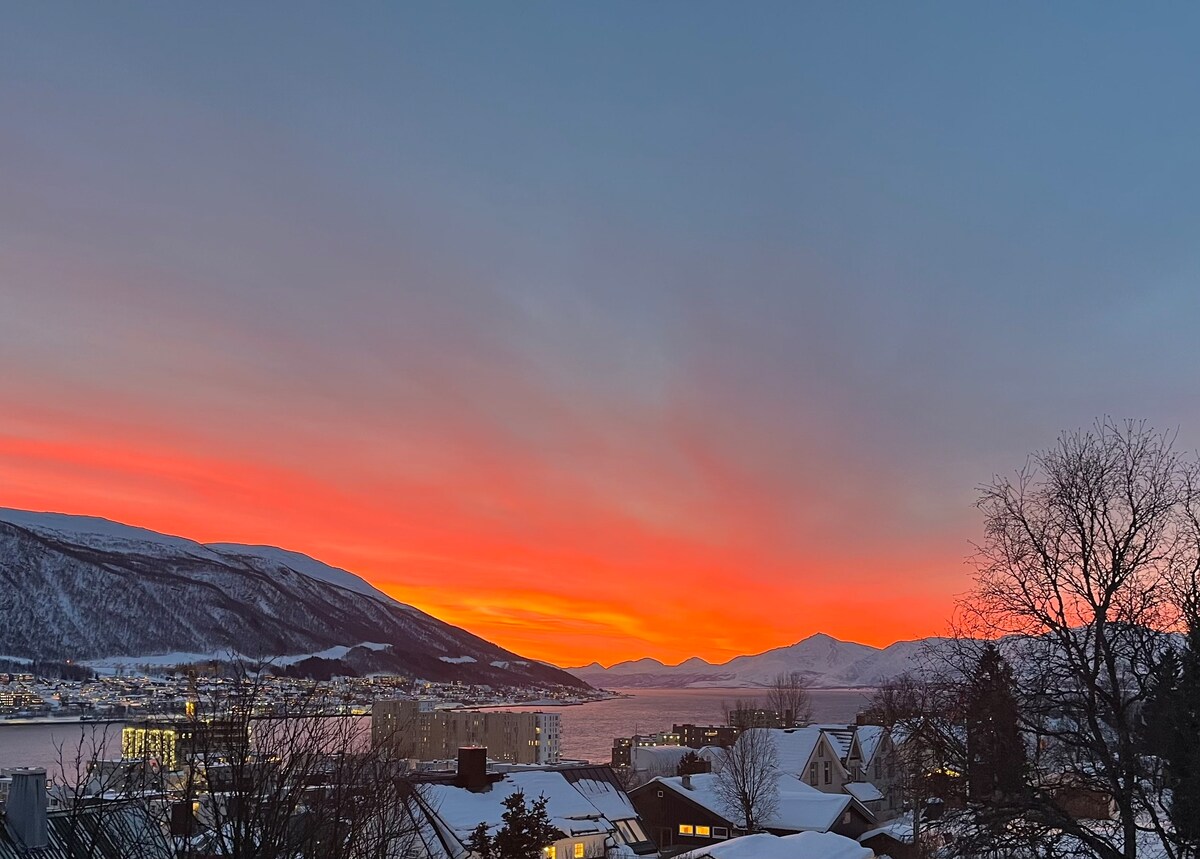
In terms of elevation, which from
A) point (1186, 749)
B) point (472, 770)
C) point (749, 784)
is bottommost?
point (749, 784)

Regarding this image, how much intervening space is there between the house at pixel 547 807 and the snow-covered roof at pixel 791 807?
1060cm

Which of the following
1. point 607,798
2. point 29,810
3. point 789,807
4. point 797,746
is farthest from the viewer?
point 797,746

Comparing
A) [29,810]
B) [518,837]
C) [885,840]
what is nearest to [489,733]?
[885,840]

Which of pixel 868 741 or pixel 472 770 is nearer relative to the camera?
pixel 472 770

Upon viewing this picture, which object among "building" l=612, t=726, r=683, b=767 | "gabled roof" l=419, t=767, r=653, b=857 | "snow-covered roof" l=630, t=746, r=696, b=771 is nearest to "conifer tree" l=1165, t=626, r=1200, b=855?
"gabled roof" l=419, t=767, r=653, b=857

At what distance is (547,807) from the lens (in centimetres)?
3803

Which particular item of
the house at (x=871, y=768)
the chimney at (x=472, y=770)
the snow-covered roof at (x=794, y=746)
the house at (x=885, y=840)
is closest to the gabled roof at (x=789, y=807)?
the house at (x=885, y=840)

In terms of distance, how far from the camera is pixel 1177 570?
1844 centimetres

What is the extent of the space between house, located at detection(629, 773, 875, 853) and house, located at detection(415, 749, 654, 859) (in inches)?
398

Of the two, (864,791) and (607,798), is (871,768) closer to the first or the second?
(864,791)

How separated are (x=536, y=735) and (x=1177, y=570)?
485 ft

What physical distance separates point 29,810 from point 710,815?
120 ft

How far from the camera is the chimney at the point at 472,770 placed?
3747 centimetres

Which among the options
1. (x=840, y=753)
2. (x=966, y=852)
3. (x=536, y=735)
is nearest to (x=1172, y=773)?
(x=966, y=852)
